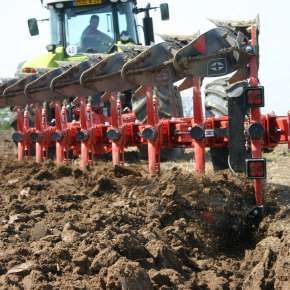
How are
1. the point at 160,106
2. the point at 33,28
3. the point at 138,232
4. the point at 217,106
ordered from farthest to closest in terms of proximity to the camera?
1. the point at 33,28
2. the point at 160,106
3. the point at 217,106
4. the point at 138,232

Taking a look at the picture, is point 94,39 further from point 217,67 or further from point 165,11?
point 217,67

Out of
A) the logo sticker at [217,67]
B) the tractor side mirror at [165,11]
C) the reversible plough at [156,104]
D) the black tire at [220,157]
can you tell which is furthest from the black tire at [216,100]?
the tractor side mirror at [165,11]

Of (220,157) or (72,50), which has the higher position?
(72,50)

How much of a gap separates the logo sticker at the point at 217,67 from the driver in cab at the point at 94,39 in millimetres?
4684

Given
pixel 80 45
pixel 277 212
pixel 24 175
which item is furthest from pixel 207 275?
pixel 80 45

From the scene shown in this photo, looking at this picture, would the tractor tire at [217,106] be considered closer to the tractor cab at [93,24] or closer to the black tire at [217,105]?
the black tire at [217,105]

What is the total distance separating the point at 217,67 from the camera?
17.8 ft

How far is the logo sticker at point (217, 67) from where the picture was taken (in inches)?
213

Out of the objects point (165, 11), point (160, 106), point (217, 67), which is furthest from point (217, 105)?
point (165, 11)

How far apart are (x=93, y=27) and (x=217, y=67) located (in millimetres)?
5002

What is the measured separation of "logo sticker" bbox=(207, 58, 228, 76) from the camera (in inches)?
213

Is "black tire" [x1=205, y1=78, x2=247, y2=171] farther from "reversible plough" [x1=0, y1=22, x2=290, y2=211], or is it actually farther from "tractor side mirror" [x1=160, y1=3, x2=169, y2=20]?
"tractor side mirror" [x1=160, y1=3, x2=169, y2=20]

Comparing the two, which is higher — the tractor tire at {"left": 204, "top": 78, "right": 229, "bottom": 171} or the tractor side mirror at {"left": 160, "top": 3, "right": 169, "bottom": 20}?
the tractor side mirror at {"left": 160, "top": 3, "right": 169, "bottom": 20}

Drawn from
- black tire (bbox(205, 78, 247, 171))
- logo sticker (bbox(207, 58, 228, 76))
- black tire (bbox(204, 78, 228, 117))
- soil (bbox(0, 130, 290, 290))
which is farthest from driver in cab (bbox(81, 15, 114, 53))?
logo sticker (bbox(207, 58, 228, 76))
